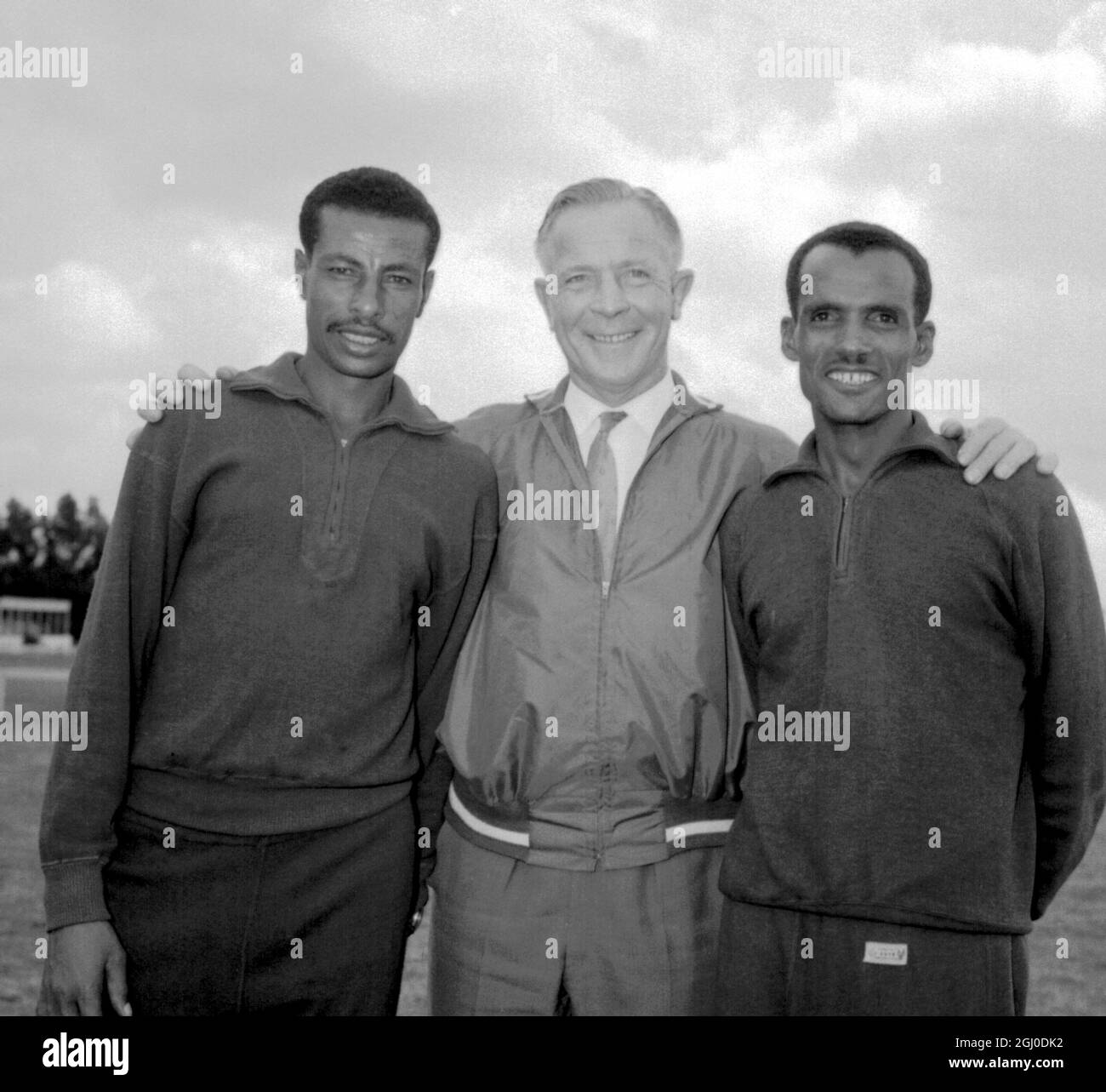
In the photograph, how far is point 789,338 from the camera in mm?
2680

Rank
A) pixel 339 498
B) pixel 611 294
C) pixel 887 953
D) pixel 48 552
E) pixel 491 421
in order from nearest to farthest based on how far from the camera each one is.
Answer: pixel 887 953 → pixel 339 498 → pixel 611 294 → pixel 491 421 → pixel 48 552

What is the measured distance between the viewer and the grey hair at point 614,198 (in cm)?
284

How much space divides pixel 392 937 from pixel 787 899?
828mm

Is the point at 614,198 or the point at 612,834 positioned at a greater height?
the point at 614,198

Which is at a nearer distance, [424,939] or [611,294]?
[611,294]

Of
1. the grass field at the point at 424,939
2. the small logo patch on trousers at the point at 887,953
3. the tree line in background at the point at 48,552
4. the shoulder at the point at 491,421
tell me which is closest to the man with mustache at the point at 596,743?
the shoulder at the point at 491,421

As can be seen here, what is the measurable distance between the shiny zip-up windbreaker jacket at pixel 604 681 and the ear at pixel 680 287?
379 mm

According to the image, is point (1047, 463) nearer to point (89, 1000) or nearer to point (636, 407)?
point (636, 407)

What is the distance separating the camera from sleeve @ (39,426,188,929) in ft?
7.64

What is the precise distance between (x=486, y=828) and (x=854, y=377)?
1264mm

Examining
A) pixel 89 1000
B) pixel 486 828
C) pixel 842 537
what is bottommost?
pixel 89 1000

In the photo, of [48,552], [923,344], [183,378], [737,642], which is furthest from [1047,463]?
[48,552]

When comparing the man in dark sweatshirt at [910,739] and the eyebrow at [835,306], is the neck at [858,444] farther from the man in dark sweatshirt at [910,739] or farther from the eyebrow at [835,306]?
the eyebrow at [835,306]
